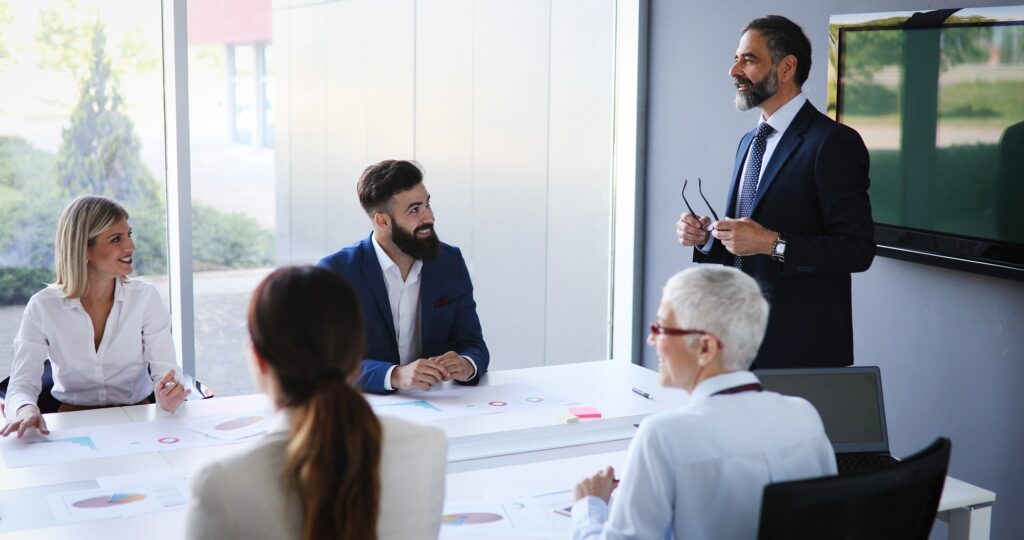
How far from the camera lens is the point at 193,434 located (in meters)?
2.78

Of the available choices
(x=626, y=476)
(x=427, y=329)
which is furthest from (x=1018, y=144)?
(x=626, y=476)

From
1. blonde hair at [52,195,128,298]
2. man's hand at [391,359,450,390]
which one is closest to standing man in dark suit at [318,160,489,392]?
man's hand at [391,359,450,390]

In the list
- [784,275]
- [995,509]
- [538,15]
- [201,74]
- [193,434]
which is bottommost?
[995,509]

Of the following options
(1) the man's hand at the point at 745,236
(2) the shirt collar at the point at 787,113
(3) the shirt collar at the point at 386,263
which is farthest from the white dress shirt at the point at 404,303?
(2) the shirt collar at the point at 787,113

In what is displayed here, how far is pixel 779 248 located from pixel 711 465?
4.89 ft

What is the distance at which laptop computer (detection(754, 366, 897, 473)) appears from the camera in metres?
2.60

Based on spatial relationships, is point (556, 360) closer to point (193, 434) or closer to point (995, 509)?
point (995, 509)

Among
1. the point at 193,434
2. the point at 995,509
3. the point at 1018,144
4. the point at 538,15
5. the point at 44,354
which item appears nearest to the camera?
the point at 193,434

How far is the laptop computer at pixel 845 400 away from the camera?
260 centimetres

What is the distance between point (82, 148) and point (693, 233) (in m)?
2.55

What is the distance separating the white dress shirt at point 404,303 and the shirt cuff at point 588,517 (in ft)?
4.80

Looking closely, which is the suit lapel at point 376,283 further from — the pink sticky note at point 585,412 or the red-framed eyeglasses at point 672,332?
the red-framed eyeglasses at point 672,332

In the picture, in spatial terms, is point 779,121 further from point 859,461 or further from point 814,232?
point 859,461

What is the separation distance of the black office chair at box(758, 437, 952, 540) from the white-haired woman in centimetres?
15
